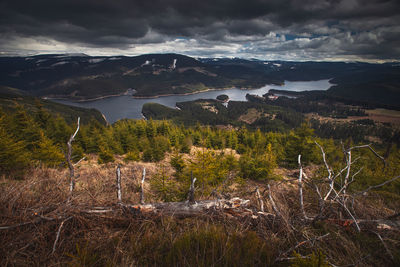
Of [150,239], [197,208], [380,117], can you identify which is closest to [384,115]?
[380,117]

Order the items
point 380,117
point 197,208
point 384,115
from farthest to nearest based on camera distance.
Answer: point 384,115 → point 380,117 → point 197,208

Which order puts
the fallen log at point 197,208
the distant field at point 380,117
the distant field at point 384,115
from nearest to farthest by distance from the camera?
the fallen log at point 197,208, the distant field at point 384,115, the distant field at point 380,117

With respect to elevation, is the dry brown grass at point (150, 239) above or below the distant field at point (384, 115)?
above

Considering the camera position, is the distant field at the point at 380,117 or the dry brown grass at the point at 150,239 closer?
the dry brown grass at the point at 150,239

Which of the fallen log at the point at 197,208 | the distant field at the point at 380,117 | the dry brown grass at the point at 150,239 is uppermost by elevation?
the dry brown grass at the point at 150,239

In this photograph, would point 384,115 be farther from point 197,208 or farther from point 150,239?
point 150,239

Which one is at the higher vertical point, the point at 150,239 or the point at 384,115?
the point at 150,239

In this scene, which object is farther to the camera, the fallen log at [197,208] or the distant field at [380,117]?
the distant field at [380,117]

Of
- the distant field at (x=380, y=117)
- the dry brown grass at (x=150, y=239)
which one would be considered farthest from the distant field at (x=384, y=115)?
the dry brown grass at (x=150, y=239)

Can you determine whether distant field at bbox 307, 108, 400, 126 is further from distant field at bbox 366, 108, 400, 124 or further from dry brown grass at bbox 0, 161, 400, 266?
dry brown grass at bbox 0, 161, 400, 266

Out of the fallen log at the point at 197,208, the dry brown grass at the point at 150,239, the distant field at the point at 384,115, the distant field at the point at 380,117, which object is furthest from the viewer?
the distant field at the point at 380,117

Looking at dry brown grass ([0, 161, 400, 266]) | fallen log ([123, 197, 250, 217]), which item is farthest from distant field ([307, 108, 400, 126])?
fallen log ([123, 197, 250, 217])

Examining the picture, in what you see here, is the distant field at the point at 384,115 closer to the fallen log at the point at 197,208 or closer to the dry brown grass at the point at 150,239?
the dry brown grass at the point at 150,239

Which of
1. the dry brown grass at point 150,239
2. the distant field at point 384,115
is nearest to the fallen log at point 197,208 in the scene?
the dry brown grass at point 150,239
